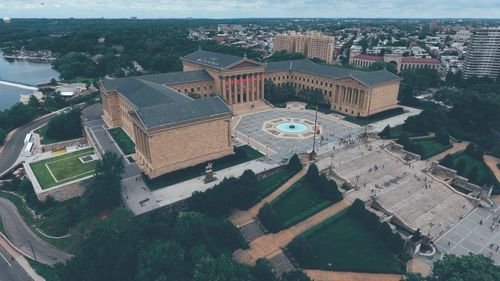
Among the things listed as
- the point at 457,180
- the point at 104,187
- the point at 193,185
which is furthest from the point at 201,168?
the point at 457,180

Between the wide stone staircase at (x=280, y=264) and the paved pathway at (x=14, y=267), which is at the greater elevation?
the wide stone staircase at (x=280, y=264)

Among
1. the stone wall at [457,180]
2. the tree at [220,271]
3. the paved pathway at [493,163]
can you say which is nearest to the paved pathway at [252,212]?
the tree at [220,271]

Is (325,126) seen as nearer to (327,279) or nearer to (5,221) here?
(327,279)

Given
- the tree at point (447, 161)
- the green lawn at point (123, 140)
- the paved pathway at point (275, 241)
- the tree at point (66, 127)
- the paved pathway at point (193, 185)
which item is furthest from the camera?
the tree at point (66, 127)

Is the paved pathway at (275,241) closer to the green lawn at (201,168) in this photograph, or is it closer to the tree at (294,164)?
the tree at (294,164)

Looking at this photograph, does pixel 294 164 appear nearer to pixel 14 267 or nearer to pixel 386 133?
pixel 386 133

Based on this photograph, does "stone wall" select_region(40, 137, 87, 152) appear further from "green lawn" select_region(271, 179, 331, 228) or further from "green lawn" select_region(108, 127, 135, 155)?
"green lawn" select_region(271, 179, 331, 228)

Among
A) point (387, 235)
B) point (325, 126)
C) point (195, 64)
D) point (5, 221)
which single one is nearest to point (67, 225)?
point (5, 221)
